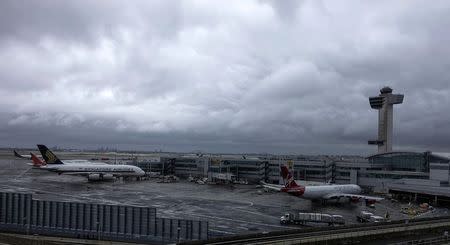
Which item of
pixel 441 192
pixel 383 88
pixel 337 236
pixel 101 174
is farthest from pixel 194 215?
pixel 383 88

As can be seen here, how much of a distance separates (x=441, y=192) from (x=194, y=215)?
5863cm

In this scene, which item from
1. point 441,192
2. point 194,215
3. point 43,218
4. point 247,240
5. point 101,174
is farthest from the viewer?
point 101,174

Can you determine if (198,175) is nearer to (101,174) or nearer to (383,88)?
(101,174)

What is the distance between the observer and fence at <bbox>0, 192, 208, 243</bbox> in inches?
1684

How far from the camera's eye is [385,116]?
170125 mm

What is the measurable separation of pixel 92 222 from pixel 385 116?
478ft

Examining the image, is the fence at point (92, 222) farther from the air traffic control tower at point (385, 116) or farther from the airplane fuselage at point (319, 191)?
the air traffic control tower at point (385, 116)

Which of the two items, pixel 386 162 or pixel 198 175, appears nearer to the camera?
pixel 386 162

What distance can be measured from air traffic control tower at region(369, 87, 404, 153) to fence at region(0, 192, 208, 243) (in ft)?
461

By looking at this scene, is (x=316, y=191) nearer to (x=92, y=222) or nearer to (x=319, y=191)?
(x=319, y=191)

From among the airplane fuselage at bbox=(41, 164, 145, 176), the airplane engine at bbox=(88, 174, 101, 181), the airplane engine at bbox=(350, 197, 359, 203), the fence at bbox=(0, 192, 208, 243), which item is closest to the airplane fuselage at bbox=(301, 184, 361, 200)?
the airplane engine at bbox=(350, 197, 359, 203)

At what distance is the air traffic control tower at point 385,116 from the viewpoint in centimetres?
16825

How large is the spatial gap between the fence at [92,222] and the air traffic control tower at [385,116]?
140 m

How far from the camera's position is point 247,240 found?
40094 millimetres
